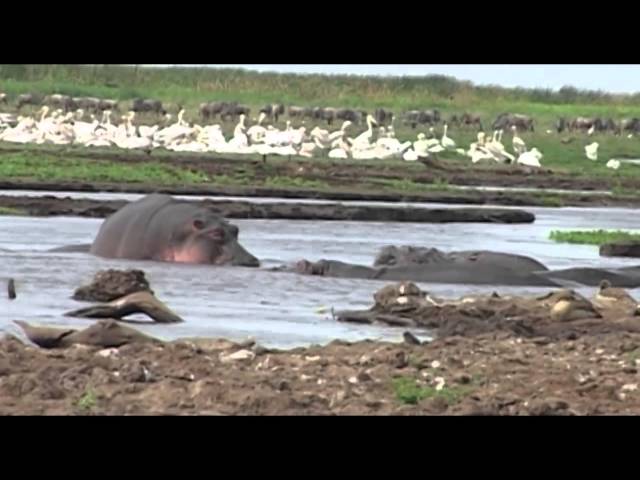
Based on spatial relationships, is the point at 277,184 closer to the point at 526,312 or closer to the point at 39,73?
the point at 526,312

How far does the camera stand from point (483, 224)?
26.5m

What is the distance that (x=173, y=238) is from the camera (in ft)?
61.0

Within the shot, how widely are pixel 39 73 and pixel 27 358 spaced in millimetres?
53163

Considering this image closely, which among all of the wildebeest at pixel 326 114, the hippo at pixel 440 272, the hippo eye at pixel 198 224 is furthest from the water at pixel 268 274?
the wildebeest at pixel 326 114

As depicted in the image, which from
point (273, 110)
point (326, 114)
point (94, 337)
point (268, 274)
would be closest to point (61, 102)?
point (273, 110)

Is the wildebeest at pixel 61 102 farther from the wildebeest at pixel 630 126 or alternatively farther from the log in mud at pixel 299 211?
the log in mud at pixel 299 211

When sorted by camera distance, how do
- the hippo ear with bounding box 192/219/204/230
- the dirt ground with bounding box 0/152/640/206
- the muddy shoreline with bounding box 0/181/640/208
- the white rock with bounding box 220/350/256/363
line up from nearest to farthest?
the white rock with bounding box 220/350/256/363 → the hippo ear with bounding box 192/219/204/230 → the muddy shoreline with bounding box 0/181/640/208 → the dirt ground with bounding box 0/152/640/206

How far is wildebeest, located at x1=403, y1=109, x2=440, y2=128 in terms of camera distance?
58469mm

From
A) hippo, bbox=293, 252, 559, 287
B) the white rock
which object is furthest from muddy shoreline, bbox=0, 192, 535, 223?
the white rock

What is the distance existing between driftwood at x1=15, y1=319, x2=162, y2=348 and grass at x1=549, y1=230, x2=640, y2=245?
1295 cm

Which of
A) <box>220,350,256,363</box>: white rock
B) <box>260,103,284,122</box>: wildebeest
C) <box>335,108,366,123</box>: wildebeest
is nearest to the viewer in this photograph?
<box>220,350,256,363</box>: white rock

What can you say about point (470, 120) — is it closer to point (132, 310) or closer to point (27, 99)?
point (27, 99)

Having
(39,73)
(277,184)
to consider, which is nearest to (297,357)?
(277,184)

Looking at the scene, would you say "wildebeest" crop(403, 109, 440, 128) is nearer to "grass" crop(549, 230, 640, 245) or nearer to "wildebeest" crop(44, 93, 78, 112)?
"wildebeest" crop(44, 93, 78, 112)
